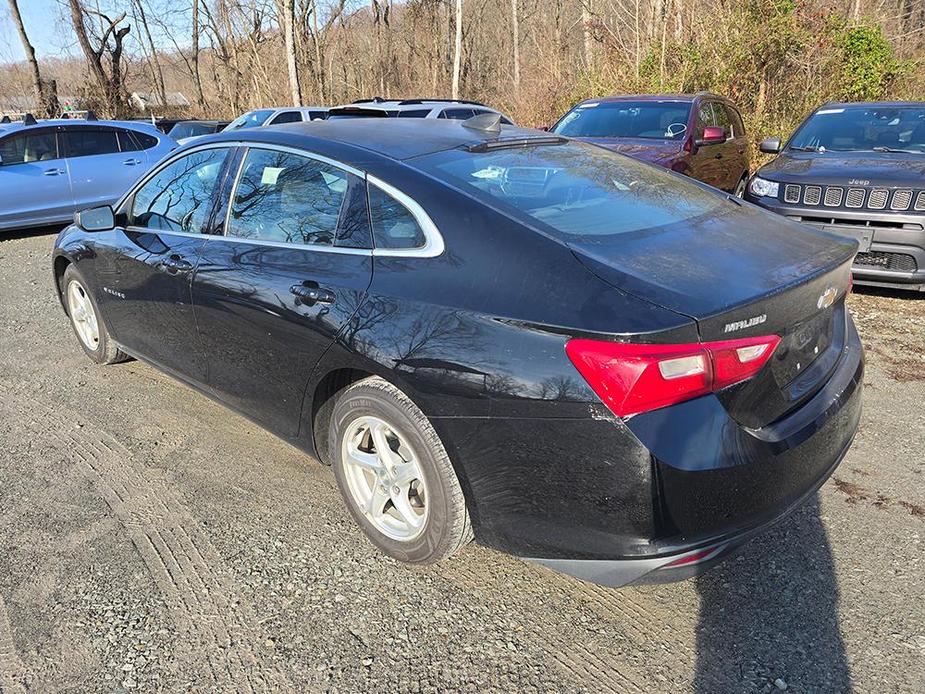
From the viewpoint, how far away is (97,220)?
4.11m

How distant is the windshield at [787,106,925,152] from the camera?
6.74m

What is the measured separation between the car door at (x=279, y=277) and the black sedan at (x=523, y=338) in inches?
0.5

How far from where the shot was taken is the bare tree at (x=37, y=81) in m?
23.7

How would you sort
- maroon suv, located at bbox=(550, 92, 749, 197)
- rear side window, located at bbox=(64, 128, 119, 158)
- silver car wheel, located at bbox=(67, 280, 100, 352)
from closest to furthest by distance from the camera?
silver car wheel, located at bbox=(67, 280, 100, 352) → maroon suv, located at bbox=(550, 92, 749, 197) → rear side window, located at bbox=(64, 128, 119, 158)

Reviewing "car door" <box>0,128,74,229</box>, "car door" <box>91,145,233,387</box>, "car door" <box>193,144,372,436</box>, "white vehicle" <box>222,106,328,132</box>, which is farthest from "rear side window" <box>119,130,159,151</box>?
"car door" <box>193,144,372,436</box>

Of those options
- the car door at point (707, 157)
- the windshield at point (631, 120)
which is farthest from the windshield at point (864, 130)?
the windshield at point (631, 120)

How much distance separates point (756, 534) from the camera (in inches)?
87.2

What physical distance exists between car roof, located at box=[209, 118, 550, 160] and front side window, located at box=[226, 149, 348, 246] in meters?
0.10

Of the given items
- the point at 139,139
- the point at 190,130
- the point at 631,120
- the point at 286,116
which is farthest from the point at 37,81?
the point at 631,120

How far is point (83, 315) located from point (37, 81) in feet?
81.4

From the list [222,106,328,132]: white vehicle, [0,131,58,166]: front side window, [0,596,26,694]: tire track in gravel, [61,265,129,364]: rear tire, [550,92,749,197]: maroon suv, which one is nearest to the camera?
[0,596,26,694]: tire track in gravel

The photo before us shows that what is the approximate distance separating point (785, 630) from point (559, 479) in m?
1.02

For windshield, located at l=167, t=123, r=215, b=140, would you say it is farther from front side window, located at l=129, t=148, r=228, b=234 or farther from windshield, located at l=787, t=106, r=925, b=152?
front side window, located at l=129, t=148, r=228, b=234

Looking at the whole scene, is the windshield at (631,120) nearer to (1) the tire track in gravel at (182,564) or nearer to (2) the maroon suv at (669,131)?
(2) the maroon suv at (669,131)
